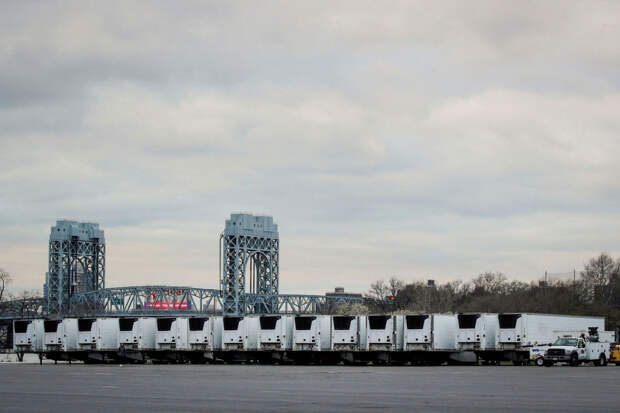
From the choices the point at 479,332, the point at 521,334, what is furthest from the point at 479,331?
the point at 521,334

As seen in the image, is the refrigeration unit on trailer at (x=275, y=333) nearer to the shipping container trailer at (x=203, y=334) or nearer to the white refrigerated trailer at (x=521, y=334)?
the shipping container trailer at (x=203, y=334)

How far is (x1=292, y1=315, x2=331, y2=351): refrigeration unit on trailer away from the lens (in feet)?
248

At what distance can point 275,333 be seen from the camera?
7719cm

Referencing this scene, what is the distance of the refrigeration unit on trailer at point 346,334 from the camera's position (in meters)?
74.3

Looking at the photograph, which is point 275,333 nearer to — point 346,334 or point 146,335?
point 346,334

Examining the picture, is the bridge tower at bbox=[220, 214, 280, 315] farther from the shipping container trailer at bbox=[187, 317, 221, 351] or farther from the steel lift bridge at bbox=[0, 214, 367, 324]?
the shipping container trailer at bbox=[187, 317, 221, 351]

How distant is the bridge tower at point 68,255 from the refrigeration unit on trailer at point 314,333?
336ft

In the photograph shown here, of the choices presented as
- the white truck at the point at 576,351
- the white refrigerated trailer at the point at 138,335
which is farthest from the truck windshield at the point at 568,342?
the white refrigerated trailer at the point at 138,335

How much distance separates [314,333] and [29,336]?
97.3 ft

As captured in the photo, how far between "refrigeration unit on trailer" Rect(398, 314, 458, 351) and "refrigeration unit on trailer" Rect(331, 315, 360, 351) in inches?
164

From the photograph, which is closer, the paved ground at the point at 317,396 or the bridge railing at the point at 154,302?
the paved ground at the point at 317,396

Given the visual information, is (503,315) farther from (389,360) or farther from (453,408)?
(453,408)

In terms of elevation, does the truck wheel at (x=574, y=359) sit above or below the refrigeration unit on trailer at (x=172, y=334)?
below

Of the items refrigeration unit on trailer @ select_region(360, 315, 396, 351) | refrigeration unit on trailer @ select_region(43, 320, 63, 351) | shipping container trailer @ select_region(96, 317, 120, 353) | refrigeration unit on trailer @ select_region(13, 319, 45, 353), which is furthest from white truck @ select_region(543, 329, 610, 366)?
refrigeration unit on trailer @ select_region(13, 319, 45, 353)
